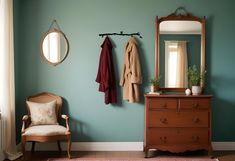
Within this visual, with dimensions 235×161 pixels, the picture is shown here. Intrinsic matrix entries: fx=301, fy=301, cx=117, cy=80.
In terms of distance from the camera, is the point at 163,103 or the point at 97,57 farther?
the point at 97,57

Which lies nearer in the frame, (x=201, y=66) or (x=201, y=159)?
(x=201, y=159)

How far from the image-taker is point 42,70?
466 cm

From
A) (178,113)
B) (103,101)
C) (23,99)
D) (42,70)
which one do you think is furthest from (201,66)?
(23,99)

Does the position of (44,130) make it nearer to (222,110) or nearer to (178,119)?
(178,119)

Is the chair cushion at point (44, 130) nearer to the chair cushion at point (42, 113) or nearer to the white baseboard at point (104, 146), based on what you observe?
the chair cushion at point (42, 113)

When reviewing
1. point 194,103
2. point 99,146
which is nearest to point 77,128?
point 99,146

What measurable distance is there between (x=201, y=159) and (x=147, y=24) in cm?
214

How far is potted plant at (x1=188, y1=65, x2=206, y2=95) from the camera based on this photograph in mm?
4418

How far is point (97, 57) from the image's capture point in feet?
15.2

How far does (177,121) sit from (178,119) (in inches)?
1.3

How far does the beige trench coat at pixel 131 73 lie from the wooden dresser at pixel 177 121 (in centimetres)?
34

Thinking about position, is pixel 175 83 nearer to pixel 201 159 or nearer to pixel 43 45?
pixel 201 159

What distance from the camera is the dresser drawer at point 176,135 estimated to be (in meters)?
4.27

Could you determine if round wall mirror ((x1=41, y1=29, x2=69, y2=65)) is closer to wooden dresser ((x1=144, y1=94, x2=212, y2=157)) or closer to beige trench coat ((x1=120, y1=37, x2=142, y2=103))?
beige trench coat ((x1=120, y1=37, x2=142, y2=103))
